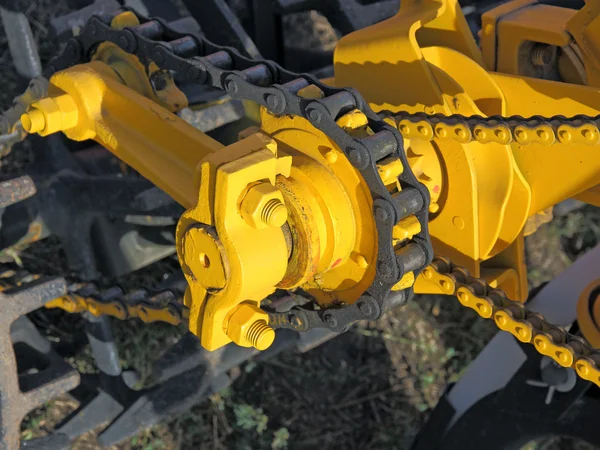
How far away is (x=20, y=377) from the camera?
2.31 metres

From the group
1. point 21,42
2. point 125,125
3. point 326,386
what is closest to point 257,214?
point 125,125

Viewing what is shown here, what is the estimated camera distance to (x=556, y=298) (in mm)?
2469

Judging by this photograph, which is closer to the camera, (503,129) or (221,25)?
(503,129)

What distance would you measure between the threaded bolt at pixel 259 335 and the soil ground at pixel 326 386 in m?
1.23

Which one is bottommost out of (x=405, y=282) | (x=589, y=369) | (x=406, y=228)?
(x=589, y=369)

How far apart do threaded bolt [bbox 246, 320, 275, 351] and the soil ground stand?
1.23m

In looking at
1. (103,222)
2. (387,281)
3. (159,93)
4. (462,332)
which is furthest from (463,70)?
(462,332)

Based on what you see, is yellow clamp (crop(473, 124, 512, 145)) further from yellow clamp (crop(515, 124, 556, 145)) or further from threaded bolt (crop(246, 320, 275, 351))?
threaded bolt (crop(246, 320, 275, 351))

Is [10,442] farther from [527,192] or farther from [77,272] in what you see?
[527,192]

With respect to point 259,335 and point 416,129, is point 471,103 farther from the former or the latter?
point 259,335

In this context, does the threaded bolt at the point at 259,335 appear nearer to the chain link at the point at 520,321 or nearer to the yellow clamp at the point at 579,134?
the chain link at the point at 520,321

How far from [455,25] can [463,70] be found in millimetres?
120

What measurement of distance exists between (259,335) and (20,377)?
0.88 metres

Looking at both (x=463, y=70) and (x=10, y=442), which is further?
(x=10, y=442)
